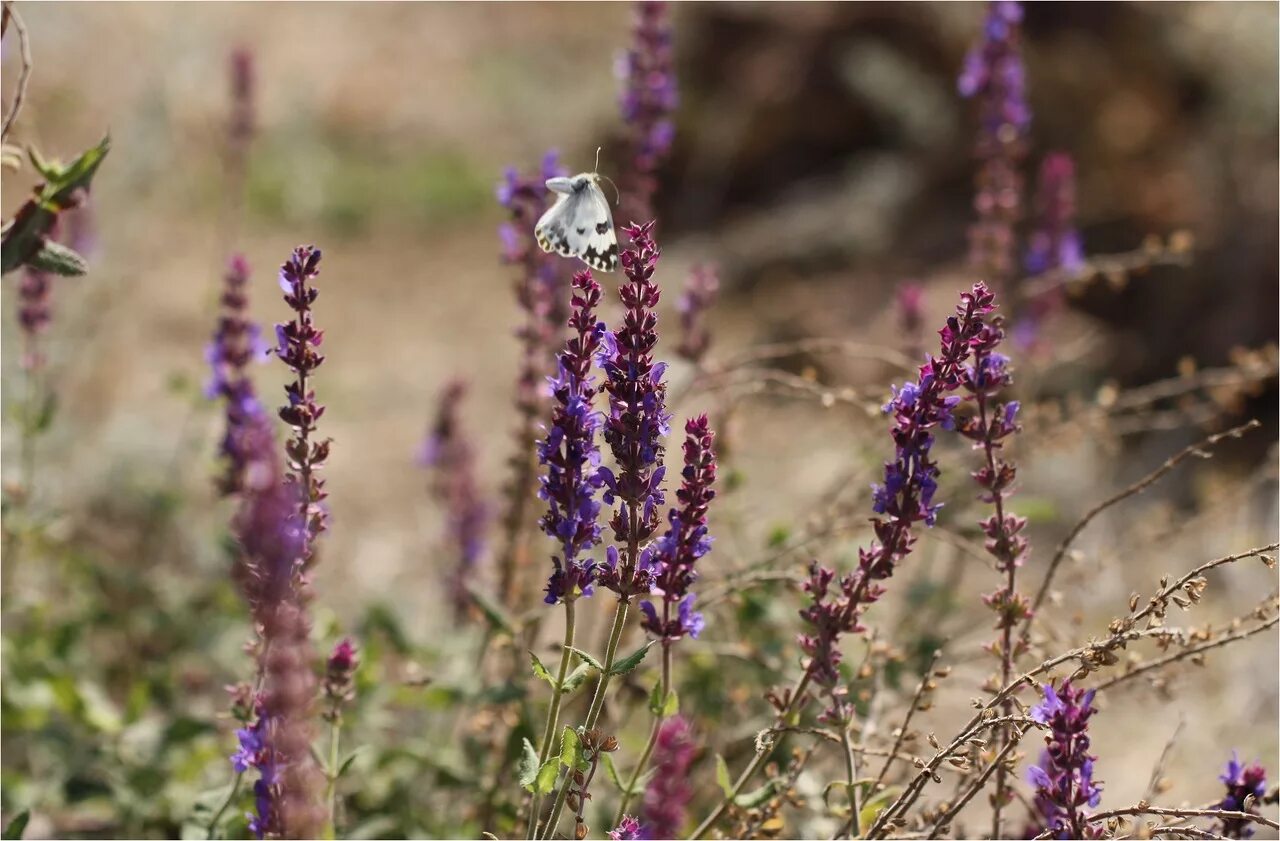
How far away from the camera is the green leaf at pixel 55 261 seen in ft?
8.27

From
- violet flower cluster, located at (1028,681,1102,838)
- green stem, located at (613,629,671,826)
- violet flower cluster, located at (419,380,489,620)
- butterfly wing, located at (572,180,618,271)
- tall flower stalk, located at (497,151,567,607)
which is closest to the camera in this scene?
violet flower cluster, located at (1028,681,1102,838)

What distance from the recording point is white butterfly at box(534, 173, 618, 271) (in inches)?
92.5

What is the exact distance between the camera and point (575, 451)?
2070 millimetres

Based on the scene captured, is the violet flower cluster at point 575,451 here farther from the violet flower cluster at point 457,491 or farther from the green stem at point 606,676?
the violet flower cluster at point 457,491

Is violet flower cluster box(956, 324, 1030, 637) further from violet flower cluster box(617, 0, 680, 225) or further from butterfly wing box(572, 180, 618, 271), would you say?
violet flower cluster box(617, 0, 680, 225)

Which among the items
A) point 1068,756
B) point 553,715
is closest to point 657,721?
point 553,715

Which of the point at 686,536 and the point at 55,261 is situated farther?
the point at 55,261

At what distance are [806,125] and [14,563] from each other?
7028 mm

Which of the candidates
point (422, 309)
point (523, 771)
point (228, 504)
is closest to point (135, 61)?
point (422, 309)

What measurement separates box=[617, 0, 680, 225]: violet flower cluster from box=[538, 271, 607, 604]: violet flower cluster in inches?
58.3

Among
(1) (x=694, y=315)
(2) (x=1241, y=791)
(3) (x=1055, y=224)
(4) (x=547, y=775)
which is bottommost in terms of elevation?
(4) (x=547, y=775)

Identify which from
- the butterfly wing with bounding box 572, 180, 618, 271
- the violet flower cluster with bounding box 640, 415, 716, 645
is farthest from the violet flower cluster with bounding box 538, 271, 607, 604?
Result: the butterfly wing with bounding box 572, 180, 618, 271

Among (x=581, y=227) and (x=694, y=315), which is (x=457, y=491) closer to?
(x=694, y=315)

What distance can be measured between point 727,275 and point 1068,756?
7.26m
